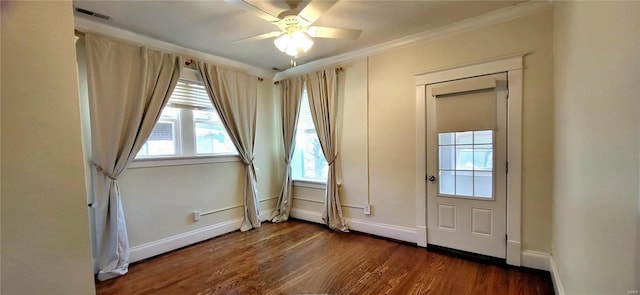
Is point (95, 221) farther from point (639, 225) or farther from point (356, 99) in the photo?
point (639, 225)

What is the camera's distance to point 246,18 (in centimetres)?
270

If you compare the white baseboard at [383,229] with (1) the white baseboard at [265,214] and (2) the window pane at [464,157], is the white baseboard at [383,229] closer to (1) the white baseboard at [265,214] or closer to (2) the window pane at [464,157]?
(1) the white baseboard at [265,214]

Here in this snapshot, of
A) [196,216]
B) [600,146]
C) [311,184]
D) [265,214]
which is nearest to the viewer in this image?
[600,146]

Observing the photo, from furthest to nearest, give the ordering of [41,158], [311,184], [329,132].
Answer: [311,184]
[329,132]
[41,158]

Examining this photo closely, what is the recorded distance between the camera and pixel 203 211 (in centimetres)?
366

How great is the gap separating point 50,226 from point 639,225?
74.5 inches

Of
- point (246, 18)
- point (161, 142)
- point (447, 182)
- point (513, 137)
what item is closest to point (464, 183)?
point (447, 182)

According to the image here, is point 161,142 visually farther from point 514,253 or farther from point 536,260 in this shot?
point 536,260

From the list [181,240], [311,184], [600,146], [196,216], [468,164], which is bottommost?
[181,240]

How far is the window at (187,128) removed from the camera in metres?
3.25

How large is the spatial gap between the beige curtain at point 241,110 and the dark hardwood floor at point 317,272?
755 mm

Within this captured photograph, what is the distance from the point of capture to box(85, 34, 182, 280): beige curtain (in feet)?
8.75

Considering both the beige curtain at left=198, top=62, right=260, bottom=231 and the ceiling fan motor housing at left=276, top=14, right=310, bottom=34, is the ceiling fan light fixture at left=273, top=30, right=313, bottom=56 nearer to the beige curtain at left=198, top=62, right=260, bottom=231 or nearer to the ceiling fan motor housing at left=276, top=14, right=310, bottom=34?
the ceiling fan motor housing at left=276, top=14, right=310, bottom=34

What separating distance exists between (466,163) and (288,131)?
2707 mm
